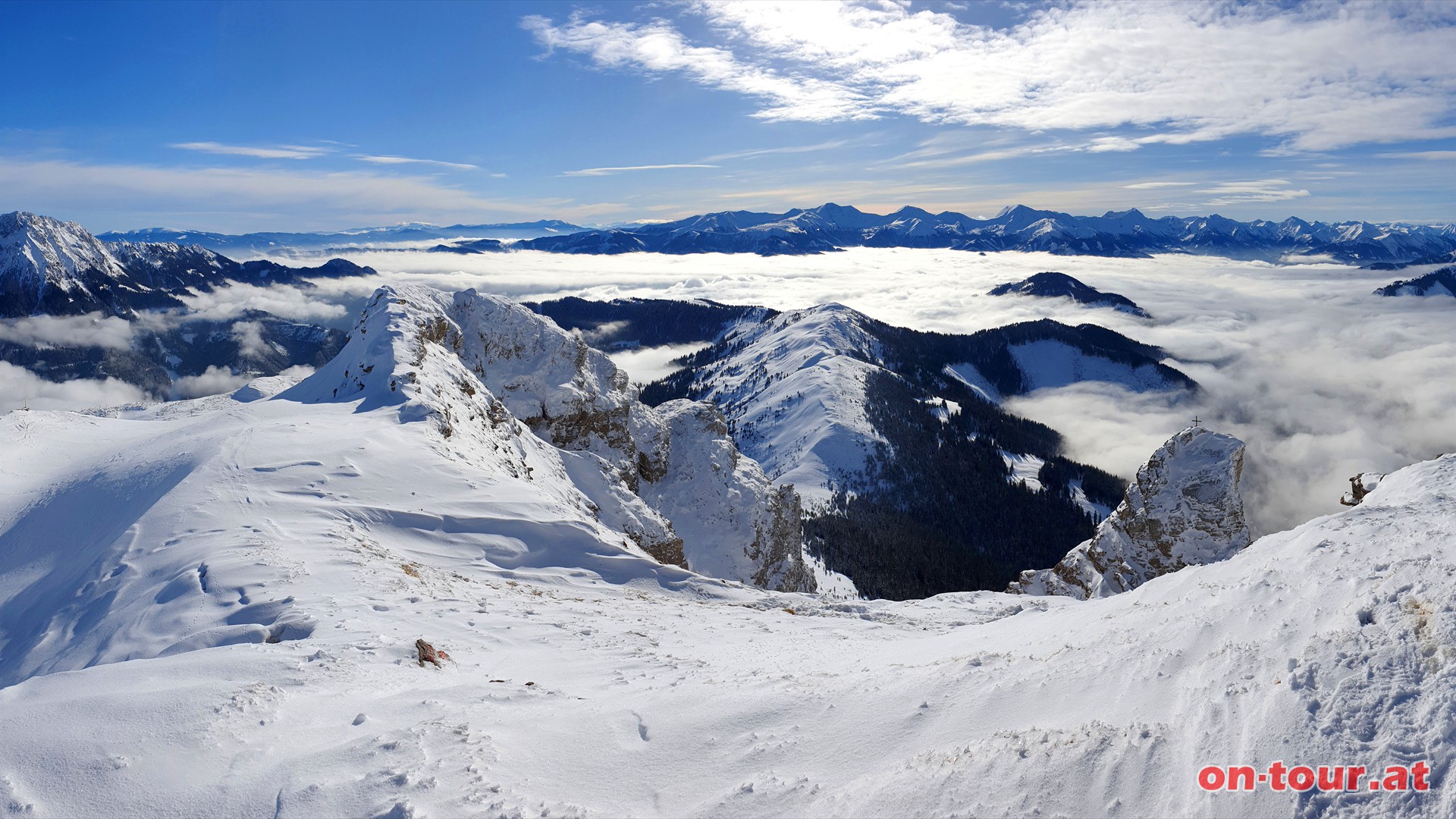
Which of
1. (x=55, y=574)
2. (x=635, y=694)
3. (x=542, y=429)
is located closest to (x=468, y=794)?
(x=635, y=694)

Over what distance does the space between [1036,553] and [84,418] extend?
146582mm

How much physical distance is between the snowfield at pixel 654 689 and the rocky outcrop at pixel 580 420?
16.5 m

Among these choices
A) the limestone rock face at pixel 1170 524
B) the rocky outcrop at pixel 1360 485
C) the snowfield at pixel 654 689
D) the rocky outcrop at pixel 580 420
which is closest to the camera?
the snowfield at pixel 654 689

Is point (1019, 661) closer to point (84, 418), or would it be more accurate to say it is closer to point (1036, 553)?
point (84, 418)

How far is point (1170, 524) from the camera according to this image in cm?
4647

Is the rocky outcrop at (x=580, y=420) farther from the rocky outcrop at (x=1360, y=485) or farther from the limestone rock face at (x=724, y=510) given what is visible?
the rocky outcrop at (x=1360, y=485)

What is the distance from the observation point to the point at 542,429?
164 ft

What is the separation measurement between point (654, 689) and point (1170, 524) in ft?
157

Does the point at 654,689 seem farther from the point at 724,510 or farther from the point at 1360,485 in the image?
the point at 724,510

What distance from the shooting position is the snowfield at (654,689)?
7723 mm
